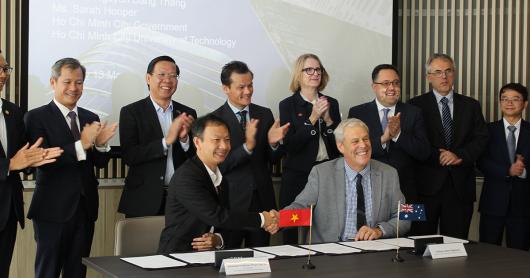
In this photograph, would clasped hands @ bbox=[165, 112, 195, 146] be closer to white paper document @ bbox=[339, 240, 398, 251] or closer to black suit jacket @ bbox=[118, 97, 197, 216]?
black suit jacket @ bbox=[118, 97, 197, 216]

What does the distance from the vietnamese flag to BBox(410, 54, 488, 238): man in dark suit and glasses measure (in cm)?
238

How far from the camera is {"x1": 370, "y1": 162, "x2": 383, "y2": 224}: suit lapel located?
174 inches

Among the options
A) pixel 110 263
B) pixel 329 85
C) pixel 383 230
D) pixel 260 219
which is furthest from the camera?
pixel 329 85

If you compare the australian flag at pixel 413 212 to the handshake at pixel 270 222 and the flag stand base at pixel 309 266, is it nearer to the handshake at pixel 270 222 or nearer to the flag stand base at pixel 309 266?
the handshake at pixel 270 222

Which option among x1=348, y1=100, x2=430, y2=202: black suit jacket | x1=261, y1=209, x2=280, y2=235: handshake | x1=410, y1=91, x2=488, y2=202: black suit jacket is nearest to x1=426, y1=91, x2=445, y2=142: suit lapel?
x1=410, y1=91, x2=488, y2=202: black suit jacket

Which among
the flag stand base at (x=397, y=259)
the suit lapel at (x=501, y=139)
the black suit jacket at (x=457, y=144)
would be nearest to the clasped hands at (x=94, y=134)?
the flag stand base at (x=397, y=259)

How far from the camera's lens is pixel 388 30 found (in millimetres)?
6723

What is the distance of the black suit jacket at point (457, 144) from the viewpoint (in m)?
5.89

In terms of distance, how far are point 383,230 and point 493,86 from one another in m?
3.05

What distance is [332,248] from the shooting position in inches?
154

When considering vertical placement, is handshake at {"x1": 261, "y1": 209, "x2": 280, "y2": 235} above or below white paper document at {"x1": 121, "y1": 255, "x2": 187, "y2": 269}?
above

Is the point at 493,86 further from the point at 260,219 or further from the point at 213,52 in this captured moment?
the point at 260,219

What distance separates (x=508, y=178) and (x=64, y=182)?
10.8ft

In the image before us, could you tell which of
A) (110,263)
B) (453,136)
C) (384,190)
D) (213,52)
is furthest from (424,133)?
(110,263)
